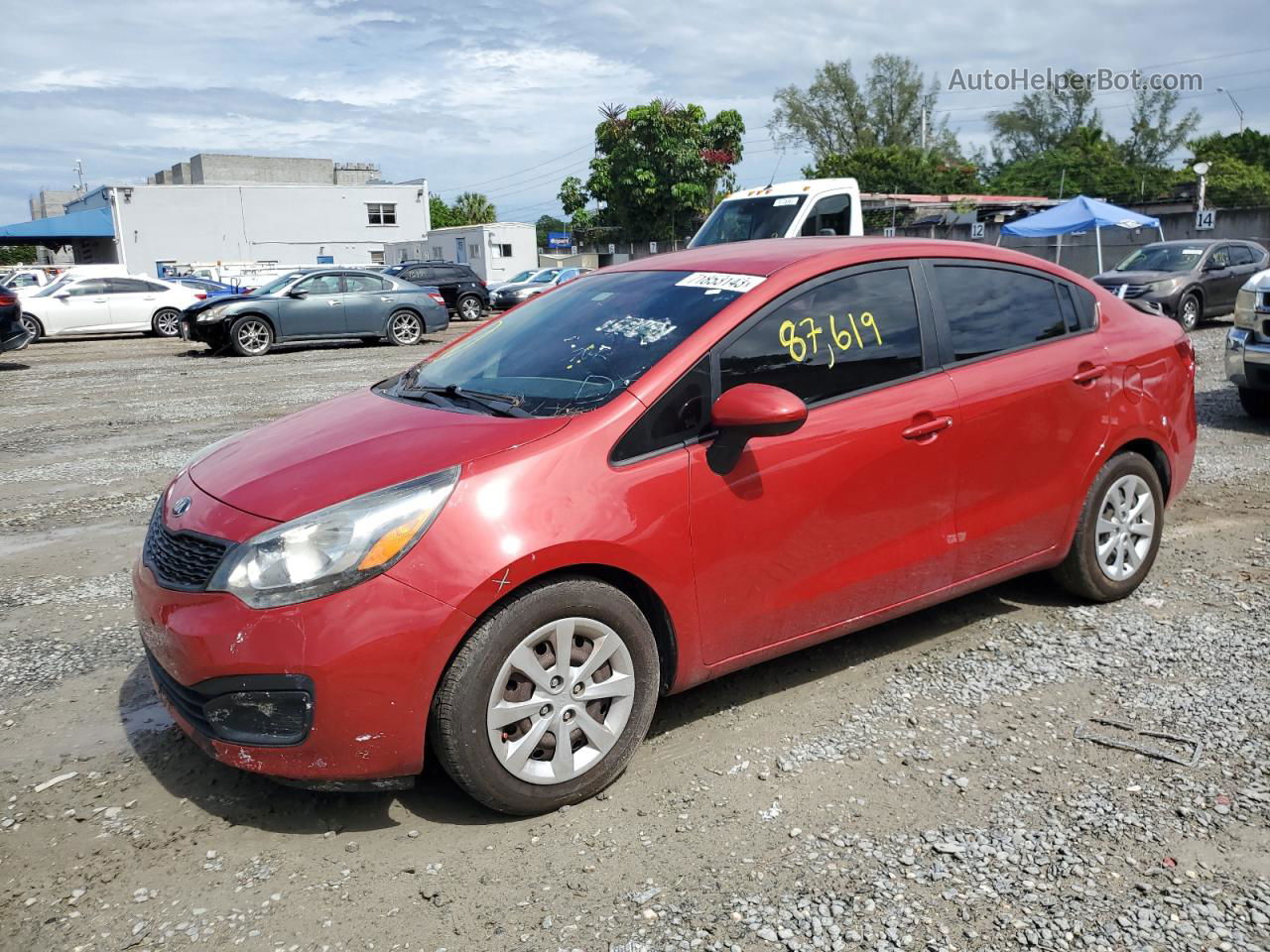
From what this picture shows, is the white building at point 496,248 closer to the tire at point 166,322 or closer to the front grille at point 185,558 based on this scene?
the tire at point 166,322

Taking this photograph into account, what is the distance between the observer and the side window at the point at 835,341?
3506 millimetres

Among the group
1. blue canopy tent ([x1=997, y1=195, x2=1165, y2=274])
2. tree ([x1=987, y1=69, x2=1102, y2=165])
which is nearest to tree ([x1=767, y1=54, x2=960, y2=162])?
tree ([x1=987, y1=69, x2=1102, y2=165])

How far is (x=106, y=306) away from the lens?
23094mm

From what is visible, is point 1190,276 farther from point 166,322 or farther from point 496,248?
point 496,248

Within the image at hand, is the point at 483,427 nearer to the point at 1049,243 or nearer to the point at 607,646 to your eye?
the point at 607,646

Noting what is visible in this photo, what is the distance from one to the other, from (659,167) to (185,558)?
45.4m

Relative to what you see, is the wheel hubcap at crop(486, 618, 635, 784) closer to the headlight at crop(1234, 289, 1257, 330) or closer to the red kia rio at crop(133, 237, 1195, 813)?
the red kia rio at crop(133, 237, 1195, 813)

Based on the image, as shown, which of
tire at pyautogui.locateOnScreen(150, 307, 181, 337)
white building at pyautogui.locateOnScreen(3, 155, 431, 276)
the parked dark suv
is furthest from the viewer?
white building at pyautogui.locateOnScreen(3, 155, 431, 276)

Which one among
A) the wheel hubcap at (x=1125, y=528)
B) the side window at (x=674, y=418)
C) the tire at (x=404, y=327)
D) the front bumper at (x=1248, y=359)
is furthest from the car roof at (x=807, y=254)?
the tire at (x=404, y=327)

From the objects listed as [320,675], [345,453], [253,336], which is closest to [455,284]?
[253,336]

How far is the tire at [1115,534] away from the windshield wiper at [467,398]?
2.54 m

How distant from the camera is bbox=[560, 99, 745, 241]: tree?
1802 inches

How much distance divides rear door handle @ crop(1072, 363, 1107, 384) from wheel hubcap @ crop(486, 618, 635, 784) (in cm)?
239

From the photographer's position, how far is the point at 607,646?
10.2ft
